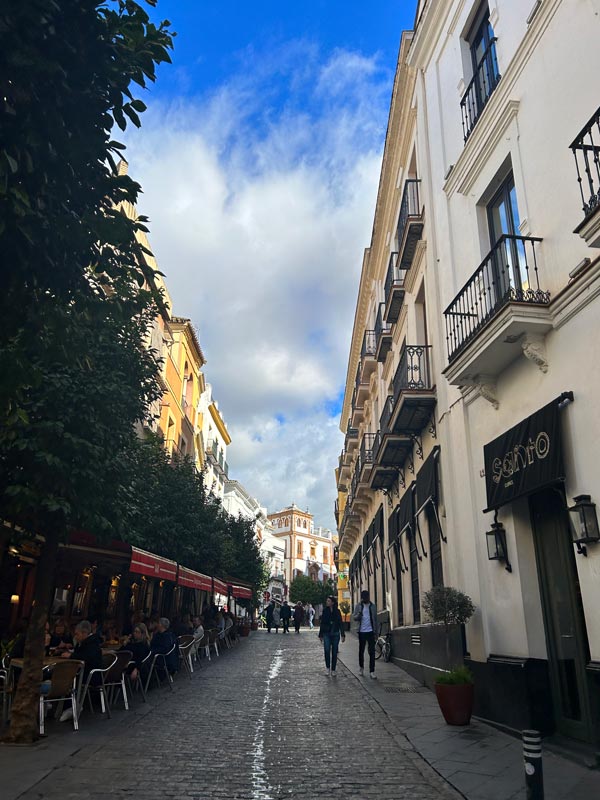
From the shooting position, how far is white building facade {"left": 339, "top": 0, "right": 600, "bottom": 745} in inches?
272

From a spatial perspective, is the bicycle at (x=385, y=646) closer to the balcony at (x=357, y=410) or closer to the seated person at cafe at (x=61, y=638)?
the seated person at cafe at (x=61, y=638)

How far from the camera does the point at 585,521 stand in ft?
20.9

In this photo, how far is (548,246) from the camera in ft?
25.2

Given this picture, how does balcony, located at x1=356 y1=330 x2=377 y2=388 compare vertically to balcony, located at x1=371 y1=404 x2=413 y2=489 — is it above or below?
above

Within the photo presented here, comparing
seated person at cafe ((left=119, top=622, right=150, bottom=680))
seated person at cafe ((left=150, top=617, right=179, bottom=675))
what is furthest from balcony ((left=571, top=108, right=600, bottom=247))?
seated person at cafe ((left=150, top=617, right=179, bottom=675))

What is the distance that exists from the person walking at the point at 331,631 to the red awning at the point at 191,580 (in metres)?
3.52

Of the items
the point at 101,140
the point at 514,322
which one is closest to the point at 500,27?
the point at 514,322

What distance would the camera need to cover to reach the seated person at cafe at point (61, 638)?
451 inches

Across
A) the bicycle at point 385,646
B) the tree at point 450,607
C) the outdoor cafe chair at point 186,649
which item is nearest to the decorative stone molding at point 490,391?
the tree at point 450,607

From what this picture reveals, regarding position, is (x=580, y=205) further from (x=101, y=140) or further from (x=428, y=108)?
(x=428, y=108)

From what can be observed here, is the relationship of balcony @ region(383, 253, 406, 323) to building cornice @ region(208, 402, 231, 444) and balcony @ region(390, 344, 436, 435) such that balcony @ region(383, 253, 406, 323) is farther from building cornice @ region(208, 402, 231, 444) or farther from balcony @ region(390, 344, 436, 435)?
building cornice @ region(208, 402, 231, 444)

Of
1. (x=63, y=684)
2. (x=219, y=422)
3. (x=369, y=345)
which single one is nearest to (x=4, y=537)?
(x=63, y=684)

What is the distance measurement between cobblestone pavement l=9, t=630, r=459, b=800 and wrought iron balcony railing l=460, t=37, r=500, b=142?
906 centimetres

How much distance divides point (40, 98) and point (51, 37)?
1.20 feet
